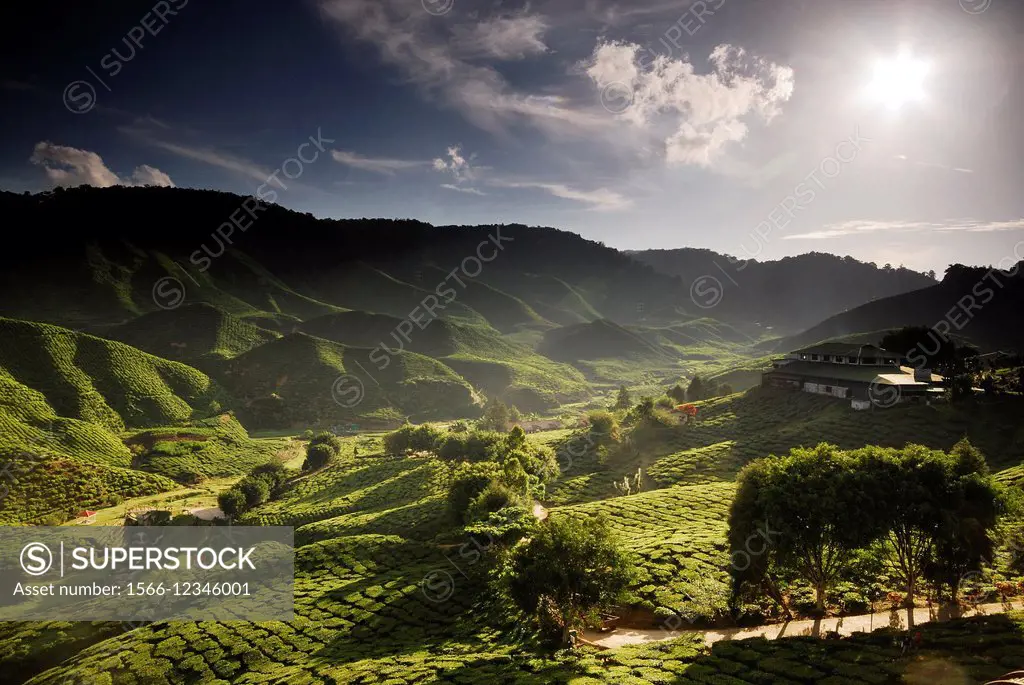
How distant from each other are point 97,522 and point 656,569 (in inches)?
2893

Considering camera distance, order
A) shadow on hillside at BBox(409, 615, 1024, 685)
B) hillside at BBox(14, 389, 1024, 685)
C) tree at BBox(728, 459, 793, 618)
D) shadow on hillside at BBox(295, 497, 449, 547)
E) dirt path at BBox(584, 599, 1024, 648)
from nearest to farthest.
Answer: shadow on hillside at BBox(409, 615, 1024, 685) → hillside at BBox(14, 389, 1024, 685) → dirt path at BBox(584, 599, 1024, 648) → tree at BBox(728, 459, 793, 618) → shadow on hillside at BBox(295, 497, 449, 547)

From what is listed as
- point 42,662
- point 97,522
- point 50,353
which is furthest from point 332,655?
point 50,353

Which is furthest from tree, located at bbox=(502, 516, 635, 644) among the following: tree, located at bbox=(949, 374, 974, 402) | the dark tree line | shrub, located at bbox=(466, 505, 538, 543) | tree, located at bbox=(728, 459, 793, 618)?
tree, located at bbox=(949, 374, 974, 402)

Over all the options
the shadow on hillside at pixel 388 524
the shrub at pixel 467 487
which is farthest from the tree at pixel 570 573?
the shadow on hillside at pixel 388 524

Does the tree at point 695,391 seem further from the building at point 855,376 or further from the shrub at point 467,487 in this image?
the shrub at point 467,487

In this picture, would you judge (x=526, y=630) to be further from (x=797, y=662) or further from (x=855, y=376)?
(x=855, y=376)

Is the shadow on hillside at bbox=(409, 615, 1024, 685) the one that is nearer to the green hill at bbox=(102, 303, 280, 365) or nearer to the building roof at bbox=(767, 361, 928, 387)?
the building roof at bbox=(767, 361, 928, 387)

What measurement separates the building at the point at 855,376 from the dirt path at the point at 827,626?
39430 mm

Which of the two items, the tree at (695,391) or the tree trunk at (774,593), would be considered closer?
the tree trunk at (774,593)

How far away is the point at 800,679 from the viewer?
791 inches

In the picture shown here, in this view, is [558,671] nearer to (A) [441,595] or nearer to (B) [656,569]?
(B) [656,569]

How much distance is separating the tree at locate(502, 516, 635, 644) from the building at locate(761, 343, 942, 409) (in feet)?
164

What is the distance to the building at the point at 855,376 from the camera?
58281 mm

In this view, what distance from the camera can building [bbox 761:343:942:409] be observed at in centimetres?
5828
